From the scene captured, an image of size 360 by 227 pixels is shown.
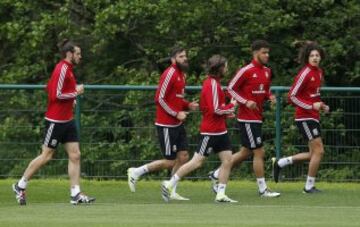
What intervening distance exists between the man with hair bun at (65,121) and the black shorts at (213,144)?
161cm

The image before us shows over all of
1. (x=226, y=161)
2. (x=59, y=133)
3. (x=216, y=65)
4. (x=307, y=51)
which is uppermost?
(x=307, y=51)

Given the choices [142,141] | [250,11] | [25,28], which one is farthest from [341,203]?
[25,28]

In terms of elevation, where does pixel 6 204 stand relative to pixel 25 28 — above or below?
below

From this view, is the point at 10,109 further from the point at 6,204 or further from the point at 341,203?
the point at 341,203

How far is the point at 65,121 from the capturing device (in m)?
17.1

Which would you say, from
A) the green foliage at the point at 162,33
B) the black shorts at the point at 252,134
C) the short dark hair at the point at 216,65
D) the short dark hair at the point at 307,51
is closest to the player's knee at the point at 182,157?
the black shorts at the point at 252,134

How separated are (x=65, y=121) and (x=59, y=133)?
→ 0.17 metres

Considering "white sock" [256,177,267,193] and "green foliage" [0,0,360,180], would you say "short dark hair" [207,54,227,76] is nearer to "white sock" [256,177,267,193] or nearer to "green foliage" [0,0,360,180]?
"white sock" [256,177,267,193]

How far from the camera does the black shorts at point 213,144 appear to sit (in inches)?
→ 685

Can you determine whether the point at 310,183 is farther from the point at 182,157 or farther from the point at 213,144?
the point at 213,144

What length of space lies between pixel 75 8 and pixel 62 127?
9.67 meters

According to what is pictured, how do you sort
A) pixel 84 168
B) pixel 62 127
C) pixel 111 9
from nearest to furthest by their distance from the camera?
pixel 62 127
pixel 84 168
pixel 111 9

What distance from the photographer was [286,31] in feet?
85.6

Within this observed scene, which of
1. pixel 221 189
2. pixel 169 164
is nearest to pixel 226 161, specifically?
pixel 221 189
